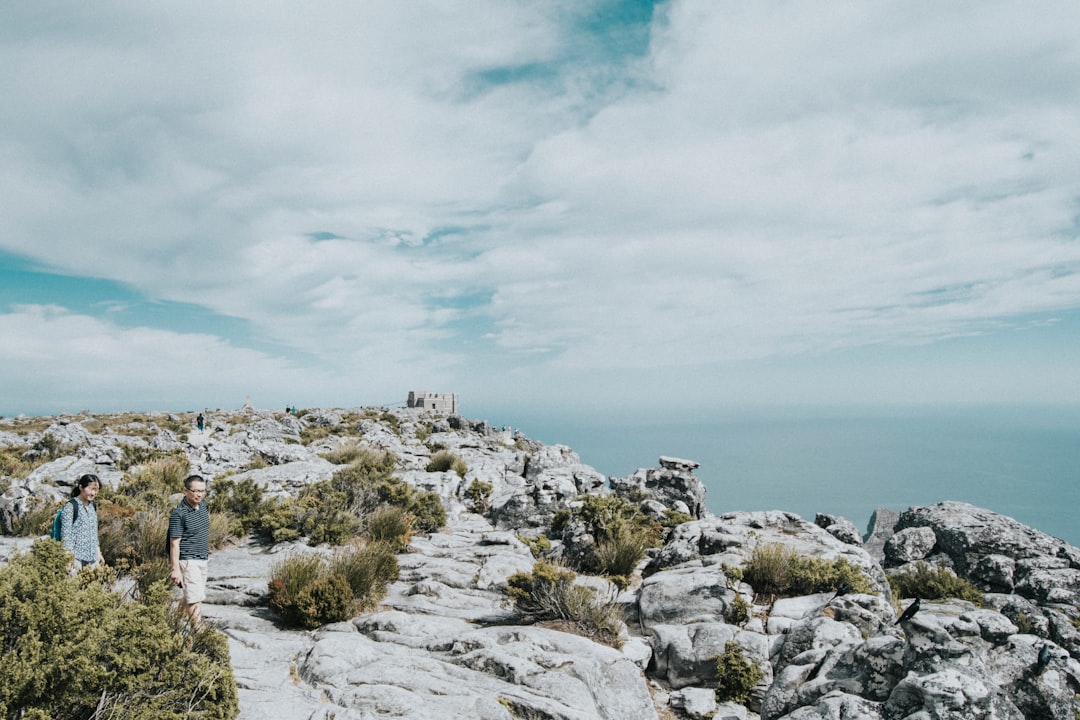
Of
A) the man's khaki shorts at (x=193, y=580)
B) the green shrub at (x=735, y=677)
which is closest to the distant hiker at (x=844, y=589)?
the green shrub at (x=735, y=677)

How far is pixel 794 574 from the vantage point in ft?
39.4

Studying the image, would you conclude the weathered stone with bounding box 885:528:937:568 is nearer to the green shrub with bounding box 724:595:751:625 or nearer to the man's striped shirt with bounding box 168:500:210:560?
the green shrub with bounding box 724:595:751:625

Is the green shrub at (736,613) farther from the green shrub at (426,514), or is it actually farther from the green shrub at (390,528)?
the green shrub at (426,514)

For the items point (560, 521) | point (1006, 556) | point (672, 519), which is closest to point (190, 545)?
point (560, 521)

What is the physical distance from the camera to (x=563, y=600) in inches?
396

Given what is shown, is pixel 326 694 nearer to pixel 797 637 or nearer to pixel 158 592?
pixel 158 592

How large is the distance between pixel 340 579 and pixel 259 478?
12.4 metres

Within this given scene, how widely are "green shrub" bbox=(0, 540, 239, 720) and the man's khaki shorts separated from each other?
289 centimetres

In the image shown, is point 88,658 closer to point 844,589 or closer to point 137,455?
point 844,589

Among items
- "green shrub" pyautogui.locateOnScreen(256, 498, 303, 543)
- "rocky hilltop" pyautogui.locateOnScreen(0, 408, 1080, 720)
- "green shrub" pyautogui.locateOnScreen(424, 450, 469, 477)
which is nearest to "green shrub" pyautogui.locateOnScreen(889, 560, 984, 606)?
"rocky hilltop" pyautogui.locateOnScreen(0, 408, 1080, 720)

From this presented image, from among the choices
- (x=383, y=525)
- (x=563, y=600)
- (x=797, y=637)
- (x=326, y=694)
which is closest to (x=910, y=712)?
(x=797, y=637)

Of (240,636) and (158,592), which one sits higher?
(158,592)

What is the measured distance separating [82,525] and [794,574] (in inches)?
539

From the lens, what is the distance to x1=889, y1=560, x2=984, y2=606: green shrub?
16.8 m
